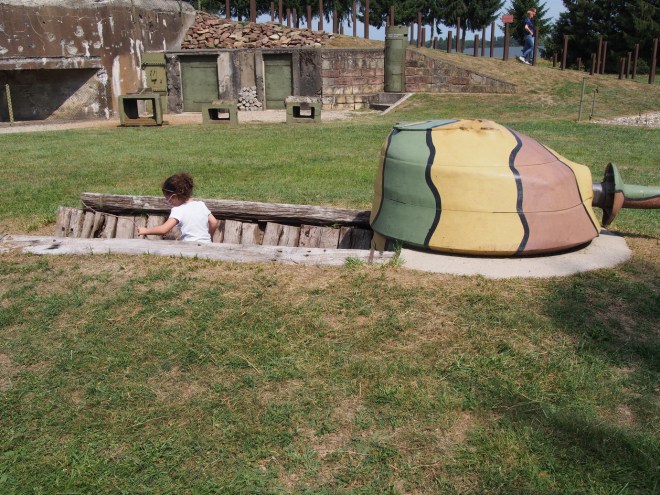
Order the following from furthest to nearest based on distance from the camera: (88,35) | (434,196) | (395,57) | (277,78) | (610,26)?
1. (610,26)
2. (277,78)
3. (395,57)
4. (88,35)
5. (434,196)

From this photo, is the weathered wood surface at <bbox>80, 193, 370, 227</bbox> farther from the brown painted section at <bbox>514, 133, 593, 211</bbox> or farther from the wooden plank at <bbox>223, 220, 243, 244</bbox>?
the brown painted section at <bbox>514, 133, 593, 211</bbox>

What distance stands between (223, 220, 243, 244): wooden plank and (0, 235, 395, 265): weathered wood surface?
3.10ft

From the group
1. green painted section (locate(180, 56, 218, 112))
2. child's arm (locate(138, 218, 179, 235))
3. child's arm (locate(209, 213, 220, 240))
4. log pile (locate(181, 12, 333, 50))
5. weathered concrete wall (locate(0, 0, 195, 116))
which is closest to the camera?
child's arm (locate(138, 218, 179, 235))

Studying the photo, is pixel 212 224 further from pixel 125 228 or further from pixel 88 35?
pixel 88 35

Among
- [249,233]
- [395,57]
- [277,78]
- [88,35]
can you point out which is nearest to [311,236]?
[249,233]

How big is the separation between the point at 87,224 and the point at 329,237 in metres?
2.27

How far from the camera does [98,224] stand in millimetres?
5969

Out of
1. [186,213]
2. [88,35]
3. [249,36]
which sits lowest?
[186,213]

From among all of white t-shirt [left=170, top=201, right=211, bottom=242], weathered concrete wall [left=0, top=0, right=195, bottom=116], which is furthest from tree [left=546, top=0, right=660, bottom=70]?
white t-shirt [left=170, top=201, right=211, bottom=242]

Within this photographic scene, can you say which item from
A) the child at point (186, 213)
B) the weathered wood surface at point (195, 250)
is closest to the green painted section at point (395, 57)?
the child at point (186, 213)

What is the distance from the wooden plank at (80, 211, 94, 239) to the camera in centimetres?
590

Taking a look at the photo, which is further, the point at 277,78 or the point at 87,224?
the point at 277,78

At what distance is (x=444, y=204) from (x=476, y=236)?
30cm

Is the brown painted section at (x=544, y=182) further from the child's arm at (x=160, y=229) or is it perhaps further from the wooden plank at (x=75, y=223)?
the wooden plank at (x=75, y=223)
